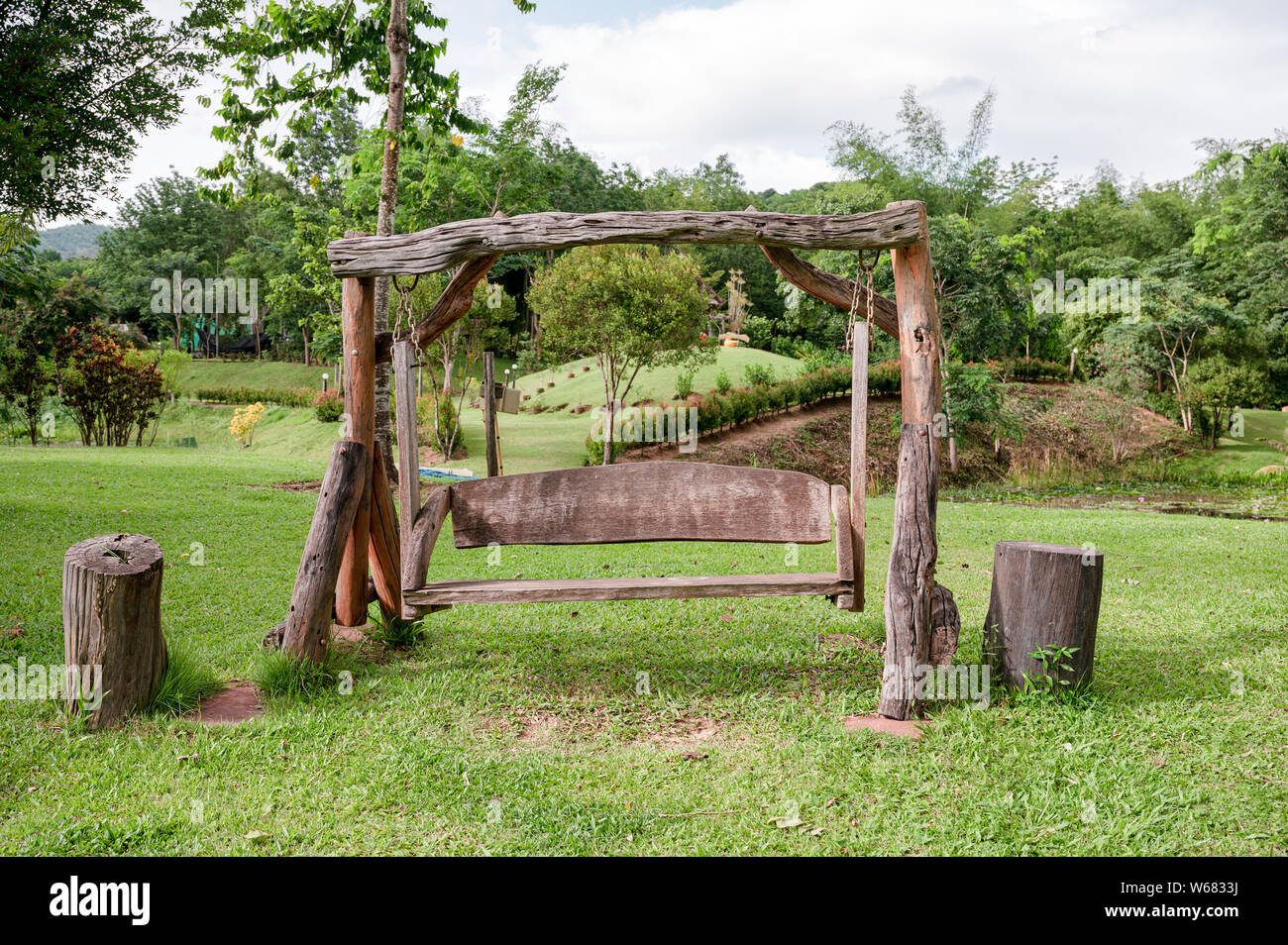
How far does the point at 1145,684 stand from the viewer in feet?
16.2

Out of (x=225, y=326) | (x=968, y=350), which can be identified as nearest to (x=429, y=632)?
(x=968, y=350)

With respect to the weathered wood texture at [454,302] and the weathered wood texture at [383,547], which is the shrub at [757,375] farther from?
the weathered wood texture at [383,547]

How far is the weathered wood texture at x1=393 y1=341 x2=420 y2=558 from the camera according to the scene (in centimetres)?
502

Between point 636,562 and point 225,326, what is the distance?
147ft

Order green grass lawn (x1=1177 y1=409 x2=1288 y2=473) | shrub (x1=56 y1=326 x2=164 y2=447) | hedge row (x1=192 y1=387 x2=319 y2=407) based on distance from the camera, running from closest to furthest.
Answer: shrub (x1=56 y1=326 x2=164 y2=447)
green grass lawn (x1=1177 y1=409 x2=1288 y2=473)
hedge row (x1=192 y1=387 x2=319 y2=407)

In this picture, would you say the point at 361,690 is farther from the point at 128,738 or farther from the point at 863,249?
the point at 863,249

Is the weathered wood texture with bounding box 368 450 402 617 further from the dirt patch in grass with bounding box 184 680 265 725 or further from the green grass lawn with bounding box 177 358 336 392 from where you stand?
the green grass lawn with bounding box 177 358 336 392

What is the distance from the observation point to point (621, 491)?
545 centimetres

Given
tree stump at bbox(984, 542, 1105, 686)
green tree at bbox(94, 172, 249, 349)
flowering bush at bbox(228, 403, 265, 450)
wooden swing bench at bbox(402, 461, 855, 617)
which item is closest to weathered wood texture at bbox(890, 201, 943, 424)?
wooden swing bench at bbox(402, 461, 855, 617)

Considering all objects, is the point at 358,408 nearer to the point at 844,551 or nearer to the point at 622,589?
the point at 622,589

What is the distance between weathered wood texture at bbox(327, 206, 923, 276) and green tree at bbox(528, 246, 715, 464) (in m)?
10.7

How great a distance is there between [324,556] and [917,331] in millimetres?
3787

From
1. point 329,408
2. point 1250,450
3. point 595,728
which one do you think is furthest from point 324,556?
point 1250,450
